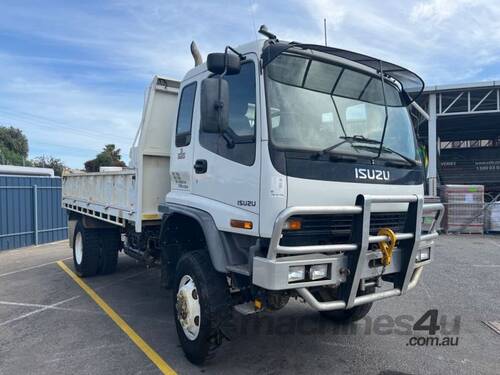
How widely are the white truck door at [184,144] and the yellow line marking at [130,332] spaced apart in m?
1.74

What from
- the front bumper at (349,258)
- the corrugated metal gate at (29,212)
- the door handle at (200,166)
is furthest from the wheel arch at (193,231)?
the corrugated metal gate at (29,212)

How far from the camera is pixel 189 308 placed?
13.2 ft

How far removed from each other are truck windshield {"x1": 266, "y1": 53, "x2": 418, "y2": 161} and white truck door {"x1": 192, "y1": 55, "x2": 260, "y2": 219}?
8.0 inches

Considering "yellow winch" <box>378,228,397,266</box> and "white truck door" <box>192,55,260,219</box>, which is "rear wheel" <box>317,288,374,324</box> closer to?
"yellow winch" <box>378,228,397,266</box>

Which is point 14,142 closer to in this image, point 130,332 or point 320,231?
point 130,332

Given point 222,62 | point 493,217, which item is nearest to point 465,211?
point 493,217

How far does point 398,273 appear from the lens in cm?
387

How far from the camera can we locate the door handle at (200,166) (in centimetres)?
409

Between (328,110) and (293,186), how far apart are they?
0.85 metres

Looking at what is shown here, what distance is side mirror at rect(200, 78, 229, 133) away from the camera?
3428 millimetres

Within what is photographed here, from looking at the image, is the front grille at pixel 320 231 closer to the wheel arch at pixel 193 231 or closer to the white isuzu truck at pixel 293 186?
the white isuzu truck at pixel 293 186


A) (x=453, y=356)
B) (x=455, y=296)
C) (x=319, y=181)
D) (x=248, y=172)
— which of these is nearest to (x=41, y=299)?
(x=248, y=172)

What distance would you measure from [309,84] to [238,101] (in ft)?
2.09

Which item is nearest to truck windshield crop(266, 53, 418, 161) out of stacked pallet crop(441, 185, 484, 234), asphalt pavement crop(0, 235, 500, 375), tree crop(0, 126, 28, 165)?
asphalt pavement crop(0, 235, 500, 375)
